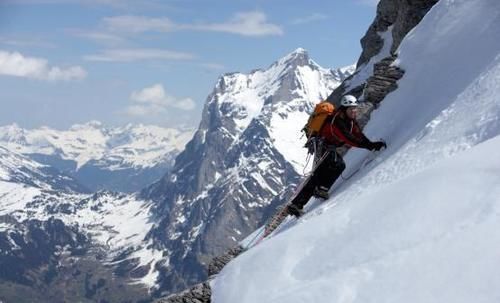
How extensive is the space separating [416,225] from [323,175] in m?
7.26

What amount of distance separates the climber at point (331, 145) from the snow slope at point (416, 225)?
0.84 metres

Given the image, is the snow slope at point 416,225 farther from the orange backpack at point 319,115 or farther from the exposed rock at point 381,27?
the exposed rock at point 381,27

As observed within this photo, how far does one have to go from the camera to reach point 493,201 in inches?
427

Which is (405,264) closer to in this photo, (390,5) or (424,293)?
(424,293)

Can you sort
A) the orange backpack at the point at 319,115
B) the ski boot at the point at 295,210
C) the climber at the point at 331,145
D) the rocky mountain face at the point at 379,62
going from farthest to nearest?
the rocky mountain face at the point at 379,62 < the ski boot at the point at 295,210 < the orange backpack at the point at 319,115 < the climber at the point at 331,145

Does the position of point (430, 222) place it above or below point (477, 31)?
below

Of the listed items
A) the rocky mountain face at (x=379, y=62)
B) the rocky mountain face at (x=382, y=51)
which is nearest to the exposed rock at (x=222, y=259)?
the rocky mountain face at (x=379, y=62)

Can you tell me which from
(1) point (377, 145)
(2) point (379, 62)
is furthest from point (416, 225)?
(2) point (379, 62)

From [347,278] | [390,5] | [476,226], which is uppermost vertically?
[390,5]

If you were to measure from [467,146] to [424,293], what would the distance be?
21.6 feet

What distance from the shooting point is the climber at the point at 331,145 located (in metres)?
17.9

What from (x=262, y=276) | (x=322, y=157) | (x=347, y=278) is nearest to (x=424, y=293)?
(x=347, y=278)

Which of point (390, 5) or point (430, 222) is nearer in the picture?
point (430, 222)

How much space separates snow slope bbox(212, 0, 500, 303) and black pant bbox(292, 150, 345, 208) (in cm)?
70
